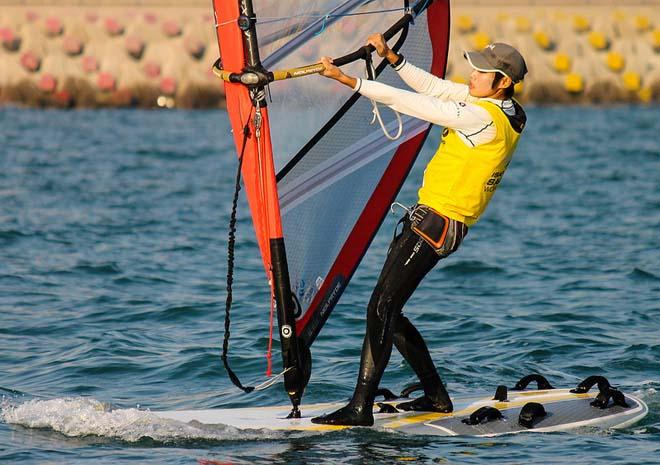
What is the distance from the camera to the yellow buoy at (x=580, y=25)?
3484 cm

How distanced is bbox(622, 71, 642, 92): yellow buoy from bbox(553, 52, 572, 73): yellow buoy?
1707 mm

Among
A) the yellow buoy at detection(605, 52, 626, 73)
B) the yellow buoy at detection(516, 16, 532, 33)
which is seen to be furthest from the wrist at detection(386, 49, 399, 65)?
the yellow buoy at detection(605, 52, 626, 73)

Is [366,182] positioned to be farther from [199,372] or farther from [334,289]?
[199,372]

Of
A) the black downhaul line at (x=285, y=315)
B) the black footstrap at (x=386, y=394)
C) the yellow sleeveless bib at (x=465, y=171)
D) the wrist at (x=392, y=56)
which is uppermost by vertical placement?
the wrist at (x=392, y=56)

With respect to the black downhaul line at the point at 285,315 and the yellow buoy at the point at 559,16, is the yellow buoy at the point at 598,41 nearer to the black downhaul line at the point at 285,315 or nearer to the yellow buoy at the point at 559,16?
the yellow buoy at the point at 559,16

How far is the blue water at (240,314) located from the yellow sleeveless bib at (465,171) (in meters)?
1.30

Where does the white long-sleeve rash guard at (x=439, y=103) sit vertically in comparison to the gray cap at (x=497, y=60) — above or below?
below

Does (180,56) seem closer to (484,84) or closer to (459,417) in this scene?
(459,417)

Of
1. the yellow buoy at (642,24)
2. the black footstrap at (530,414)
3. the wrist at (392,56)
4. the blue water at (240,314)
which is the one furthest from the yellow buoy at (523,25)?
the wrist at (392,56)

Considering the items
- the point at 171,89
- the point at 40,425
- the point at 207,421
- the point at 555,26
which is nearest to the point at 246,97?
the point at 207,421

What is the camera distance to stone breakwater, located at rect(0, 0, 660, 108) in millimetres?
32906

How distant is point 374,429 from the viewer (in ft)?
21.4

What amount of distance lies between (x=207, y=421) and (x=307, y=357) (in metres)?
0.65

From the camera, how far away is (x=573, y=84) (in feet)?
110
